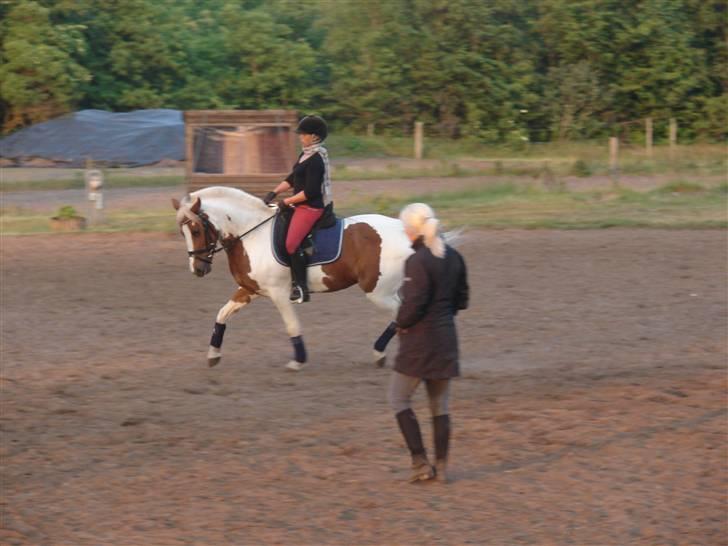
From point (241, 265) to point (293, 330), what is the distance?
2.60 ft

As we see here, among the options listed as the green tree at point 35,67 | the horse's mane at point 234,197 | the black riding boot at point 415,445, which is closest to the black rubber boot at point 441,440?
the black riding boot at point 415,445

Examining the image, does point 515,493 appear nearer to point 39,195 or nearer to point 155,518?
point 155,518

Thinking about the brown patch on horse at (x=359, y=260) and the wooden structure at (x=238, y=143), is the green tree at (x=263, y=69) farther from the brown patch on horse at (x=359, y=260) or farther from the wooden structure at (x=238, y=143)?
the brown patch on horse at (x=359, y=260)

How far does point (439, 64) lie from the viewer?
43000 mm

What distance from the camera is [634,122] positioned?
A: 42.6 metres

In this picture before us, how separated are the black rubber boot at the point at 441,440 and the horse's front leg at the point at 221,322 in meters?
3.65

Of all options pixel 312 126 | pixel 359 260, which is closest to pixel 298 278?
pixel 359 260

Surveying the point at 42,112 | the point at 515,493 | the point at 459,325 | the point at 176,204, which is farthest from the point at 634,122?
the point at 515,493

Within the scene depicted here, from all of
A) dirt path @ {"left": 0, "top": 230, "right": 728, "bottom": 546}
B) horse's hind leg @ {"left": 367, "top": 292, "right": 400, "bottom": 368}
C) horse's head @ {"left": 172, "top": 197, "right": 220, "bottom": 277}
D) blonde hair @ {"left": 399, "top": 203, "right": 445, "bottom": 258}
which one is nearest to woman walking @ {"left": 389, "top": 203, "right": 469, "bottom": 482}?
blonde hair @ {"left": 399, "top": 203, "right": 445, "bottom": 258}

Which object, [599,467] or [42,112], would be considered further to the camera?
[42,112]

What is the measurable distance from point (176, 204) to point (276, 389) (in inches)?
79.8

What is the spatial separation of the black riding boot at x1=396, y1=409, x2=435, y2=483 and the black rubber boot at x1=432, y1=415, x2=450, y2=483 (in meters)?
0.06

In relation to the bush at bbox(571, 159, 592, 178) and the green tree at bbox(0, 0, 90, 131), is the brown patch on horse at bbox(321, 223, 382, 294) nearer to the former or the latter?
the bush at bbox(571, 159, 592, 178)

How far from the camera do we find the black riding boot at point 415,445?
6.85m
